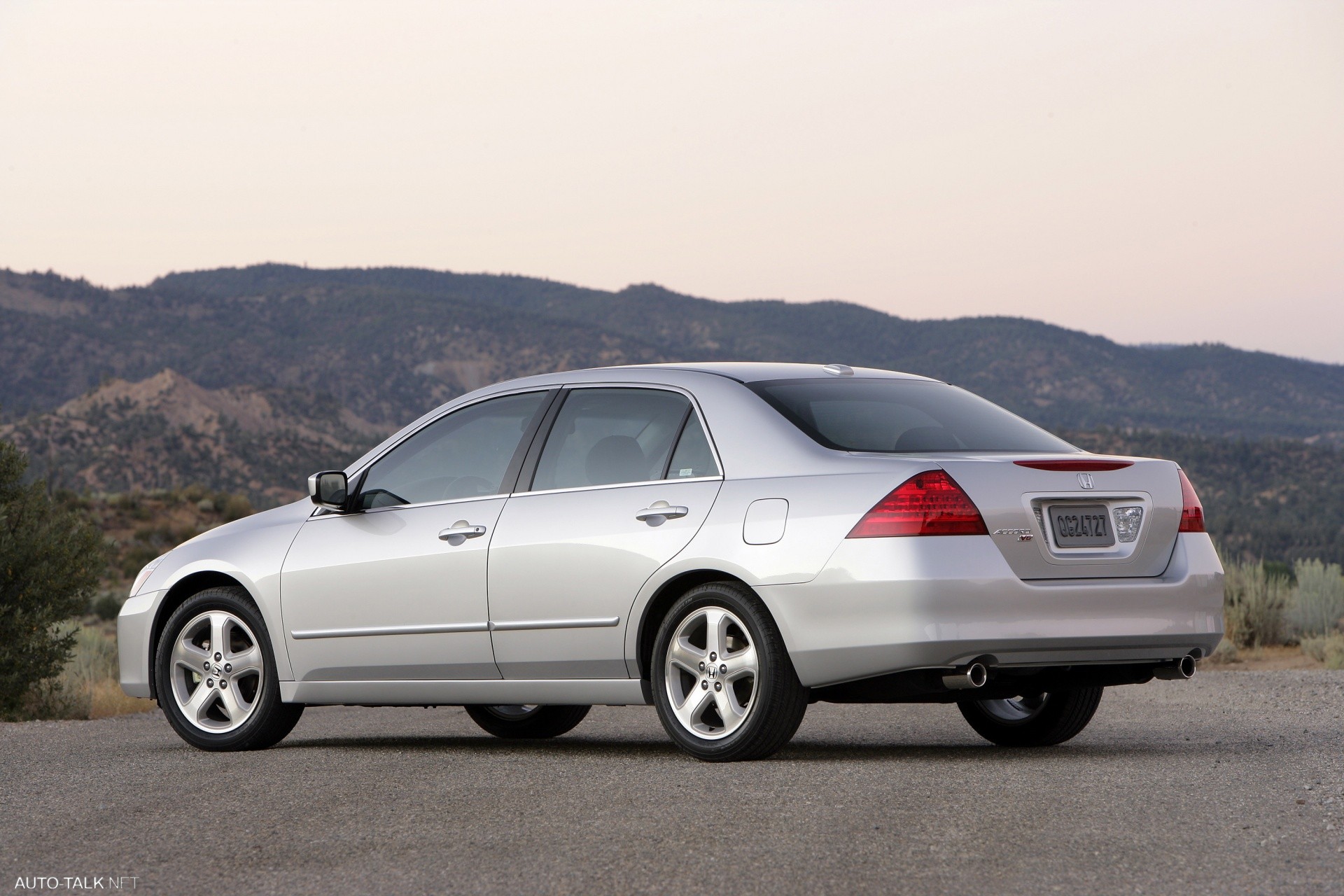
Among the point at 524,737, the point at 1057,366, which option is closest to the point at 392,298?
the point at 1057,366

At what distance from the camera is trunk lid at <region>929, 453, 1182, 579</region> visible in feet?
21.3

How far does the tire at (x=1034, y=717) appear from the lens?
7.95 metres

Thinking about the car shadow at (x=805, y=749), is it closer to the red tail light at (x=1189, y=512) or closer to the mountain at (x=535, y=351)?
the red tail light at (x=1189, y=512)

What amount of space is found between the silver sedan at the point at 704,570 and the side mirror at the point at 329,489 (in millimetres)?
12

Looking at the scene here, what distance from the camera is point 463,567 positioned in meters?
7.64

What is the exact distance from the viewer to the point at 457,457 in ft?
26.7

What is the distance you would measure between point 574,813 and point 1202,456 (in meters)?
65.3

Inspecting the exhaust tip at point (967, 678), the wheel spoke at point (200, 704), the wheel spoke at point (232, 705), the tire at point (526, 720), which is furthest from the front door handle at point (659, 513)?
the wheel spoke at point (200, 704)

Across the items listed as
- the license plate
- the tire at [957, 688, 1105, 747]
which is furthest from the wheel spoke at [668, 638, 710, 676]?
the tire at [957, 688, 1105, 747]

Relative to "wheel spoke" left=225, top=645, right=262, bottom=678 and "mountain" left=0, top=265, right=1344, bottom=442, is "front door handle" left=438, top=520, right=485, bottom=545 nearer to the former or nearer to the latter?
"wheel spoke" left=225, top=645, right=262, bottom=678

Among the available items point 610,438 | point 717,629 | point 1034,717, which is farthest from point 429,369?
point 717,629

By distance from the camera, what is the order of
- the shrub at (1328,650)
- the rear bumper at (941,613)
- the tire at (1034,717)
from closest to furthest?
the rear bumper at (941,613), the tire at (1034,717), the shrub at (1328,650)

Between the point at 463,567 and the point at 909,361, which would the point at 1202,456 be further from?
the point at 463,567

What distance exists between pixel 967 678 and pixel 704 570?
117 centimetres
